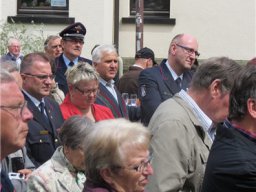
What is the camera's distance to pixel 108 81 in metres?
7.88

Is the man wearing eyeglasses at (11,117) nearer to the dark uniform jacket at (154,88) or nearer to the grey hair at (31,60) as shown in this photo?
the grey hair at (31,60)

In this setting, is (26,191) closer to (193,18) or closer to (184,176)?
(184,176)

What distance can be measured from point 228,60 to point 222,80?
0.15 metres

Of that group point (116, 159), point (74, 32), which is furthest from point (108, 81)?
point (116, 159)

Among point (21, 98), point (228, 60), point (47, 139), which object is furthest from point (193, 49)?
point (21, 98)

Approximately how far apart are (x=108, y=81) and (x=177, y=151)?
11.8ft

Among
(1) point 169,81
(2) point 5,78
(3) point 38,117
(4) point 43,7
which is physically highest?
(2) point 5,78

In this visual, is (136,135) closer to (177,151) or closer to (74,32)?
(177,151)

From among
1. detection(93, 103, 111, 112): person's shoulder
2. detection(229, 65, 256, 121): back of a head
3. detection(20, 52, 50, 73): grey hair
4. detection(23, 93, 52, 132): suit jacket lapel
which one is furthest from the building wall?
detection(229, 65, 256, 121): back of a head

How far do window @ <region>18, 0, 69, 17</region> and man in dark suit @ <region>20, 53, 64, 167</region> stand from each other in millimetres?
11631

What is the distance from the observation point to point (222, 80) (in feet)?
15.0

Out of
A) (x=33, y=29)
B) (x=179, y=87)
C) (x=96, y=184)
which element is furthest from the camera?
(x=33, y=29)

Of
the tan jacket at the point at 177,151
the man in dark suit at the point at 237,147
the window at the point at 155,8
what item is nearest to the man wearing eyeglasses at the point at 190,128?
the tan jacket at the point at 177,151

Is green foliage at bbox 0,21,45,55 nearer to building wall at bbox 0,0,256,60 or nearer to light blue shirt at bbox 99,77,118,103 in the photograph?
building wall at bbox 0,0,256,60
